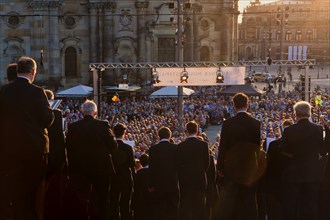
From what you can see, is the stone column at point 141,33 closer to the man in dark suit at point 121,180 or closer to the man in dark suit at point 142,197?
the man in dark suit at point 142,197

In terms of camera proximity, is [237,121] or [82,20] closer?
[237,121]

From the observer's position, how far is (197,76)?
27188mm

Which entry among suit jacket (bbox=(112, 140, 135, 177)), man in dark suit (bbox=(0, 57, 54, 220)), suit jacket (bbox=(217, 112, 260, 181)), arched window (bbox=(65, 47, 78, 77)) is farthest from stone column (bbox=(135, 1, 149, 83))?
man in dark suit (bbox=(0, 57, 54, 220))

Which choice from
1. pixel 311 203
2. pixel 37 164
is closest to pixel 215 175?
pixel 311 203

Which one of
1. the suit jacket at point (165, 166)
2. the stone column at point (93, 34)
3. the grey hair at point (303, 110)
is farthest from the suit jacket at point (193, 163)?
the stone column at point (93, 34)

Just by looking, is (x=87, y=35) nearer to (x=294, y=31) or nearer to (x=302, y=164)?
(x=302, y=164)

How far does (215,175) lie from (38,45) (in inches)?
1480

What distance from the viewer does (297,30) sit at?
127m

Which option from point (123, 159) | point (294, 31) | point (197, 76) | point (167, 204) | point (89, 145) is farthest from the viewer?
point (294, 31)

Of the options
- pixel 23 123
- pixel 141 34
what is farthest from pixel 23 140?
pixel 141 34

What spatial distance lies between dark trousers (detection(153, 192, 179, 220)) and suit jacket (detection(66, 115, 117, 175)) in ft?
4.26

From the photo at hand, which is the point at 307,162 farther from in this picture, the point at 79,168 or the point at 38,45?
the point at 38,45

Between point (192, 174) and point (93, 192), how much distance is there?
163cm

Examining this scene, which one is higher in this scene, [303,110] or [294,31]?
[294,31]
